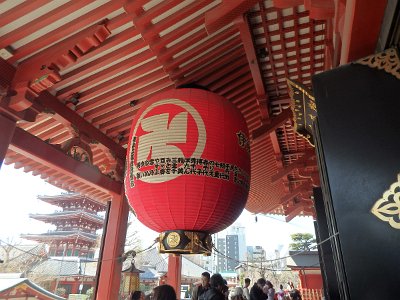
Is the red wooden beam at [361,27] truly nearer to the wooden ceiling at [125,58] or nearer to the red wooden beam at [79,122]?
the wooden ceiling at [125,58]

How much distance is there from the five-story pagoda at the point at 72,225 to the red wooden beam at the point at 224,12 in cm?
1533

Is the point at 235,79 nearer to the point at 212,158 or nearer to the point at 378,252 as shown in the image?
the point at 212,158

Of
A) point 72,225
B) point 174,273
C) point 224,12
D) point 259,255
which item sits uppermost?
point 259,255

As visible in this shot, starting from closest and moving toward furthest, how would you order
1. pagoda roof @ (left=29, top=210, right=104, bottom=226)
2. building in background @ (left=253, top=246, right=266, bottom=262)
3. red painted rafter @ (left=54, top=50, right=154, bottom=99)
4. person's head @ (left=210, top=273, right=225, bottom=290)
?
red painted rafter @ (left=54, top=50, right=154, bottom=99)
person's head @ (left=210, top=273, right=225, bottom=290)
building in background @ (left=253, top=246, right=266, bottom=262)
pagoda roof @ (left=29, top=210, right=104, bottom=226)

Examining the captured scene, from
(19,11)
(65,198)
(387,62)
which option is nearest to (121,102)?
(19,11)

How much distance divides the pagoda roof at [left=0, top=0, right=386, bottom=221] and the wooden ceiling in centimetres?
1

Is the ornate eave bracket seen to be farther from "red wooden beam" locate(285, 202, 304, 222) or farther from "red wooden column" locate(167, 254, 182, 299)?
"red wooden beam" locate(285, 202, 304, 222)

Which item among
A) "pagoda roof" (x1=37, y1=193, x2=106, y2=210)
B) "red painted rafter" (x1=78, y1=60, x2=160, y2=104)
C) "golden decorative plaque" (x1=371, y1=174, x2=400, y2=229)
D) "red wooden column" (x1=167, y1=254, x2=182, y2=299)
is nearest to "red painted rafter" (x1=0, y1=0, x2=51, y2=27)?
"red painted rafter" (x1=78, y1=60, x2=160, y2=104)

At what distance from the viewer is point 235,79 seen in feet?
14.0

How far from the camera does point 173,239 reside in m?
2.44

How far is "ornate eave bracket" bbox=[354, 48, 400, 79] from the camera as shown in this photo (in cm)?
135

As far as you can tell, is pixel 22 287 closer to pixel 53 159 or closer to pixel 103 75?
pixel 53 159

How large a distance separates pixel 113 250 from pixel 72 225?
14462 millimetres

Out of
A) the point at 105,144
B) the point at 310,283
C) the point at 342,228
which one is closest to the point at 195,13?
the point at 105,144
